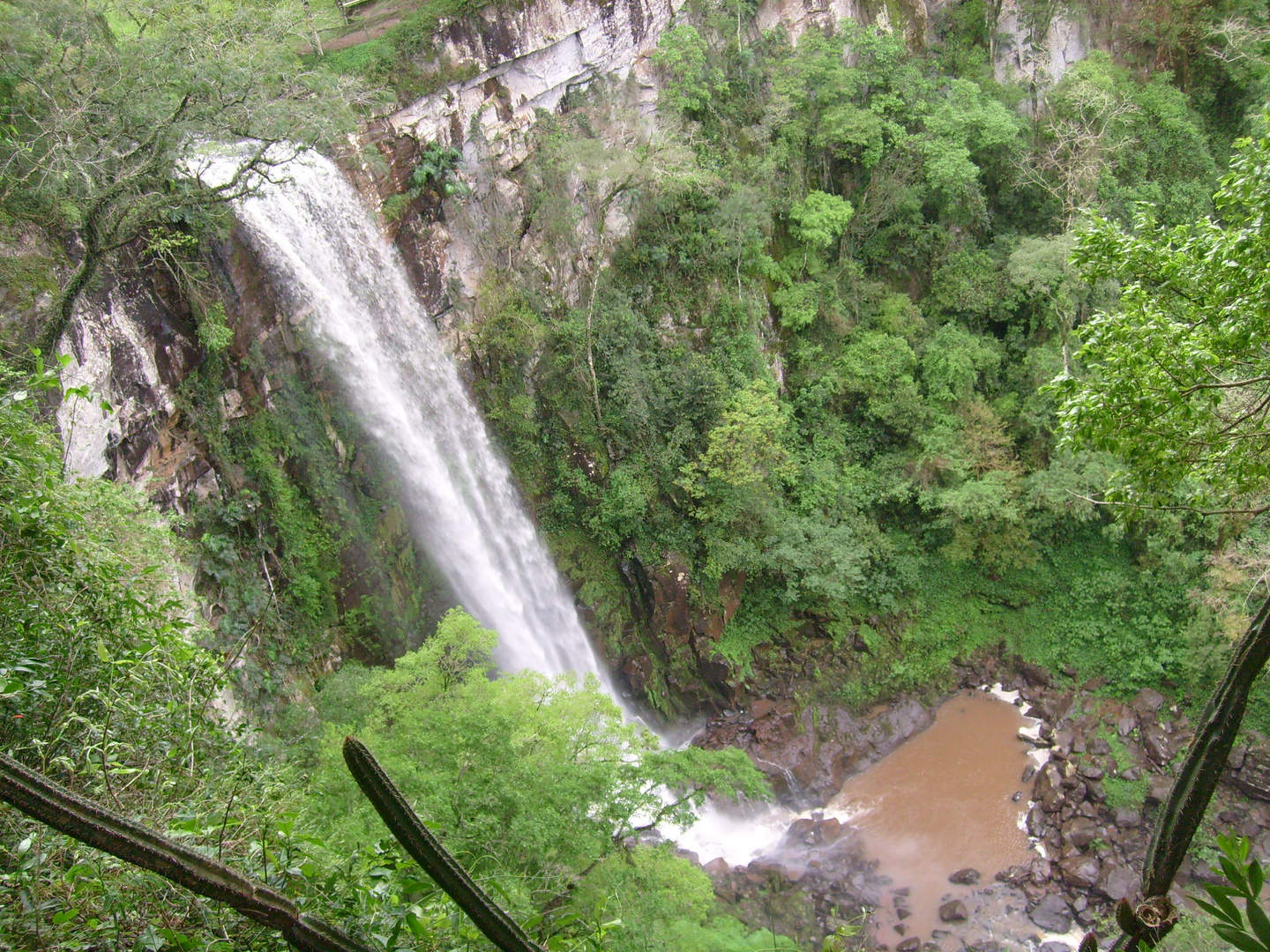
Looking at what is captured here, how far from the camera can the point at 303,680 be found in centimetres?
1075

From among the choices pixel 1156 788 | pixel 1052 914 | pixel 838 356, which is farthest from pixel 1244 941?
pixel 838 356

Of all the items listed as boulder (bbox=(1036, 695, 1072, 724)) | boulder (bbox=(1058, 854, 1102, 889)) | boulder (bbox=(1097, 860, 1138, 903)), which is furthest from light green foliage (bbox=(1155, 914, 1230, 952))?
boulder (bbox=(1036, 695, 1072, 724))

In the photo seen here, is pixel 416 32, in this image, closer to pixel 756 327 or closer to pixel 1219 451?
pixel 756 327

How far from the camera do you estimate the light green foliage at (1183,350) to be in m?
3.91

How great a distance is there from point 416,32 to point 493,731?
457 inches

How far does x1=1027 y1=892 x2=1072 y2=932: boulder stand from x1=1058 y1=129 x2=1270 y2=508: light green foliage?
8.60m

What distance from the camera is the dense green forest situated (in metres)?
6.20

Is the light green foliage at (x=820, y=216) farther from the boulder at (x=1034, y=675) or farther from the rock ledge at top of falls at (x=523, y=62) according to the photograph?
the boulder at (x=1034, y=675)

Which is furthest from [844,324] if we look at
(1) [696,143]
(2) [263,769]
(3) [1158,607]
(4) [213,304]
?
(2) [263,769]

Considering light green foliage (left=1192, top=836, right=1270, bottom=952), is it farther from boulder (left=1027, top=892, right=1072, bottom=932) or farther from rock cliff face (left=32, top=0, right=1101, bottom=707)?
boulder (left=1027, top=892, right=1072, bottom=932)


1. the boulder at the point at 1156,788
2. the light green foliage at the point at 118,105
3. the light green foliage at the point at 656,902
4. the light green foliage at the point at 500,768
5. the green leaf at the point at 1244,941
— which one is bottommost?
the boulder at the point at 1156,788

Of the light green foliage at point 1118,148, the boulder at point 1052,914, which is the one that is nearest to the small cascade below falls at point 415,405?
the boulder at point 1052,914

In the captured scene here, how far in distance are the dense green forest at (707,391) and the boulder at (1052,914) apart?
3570 mm

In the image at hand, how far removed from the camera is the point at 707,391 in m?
13.8
